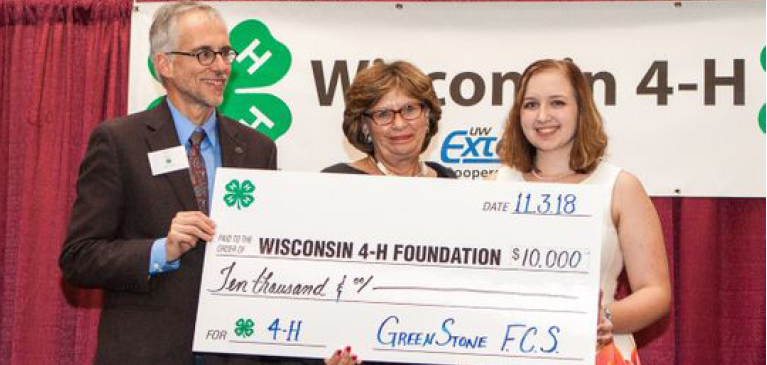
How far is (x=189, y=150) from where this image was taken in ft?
8.66

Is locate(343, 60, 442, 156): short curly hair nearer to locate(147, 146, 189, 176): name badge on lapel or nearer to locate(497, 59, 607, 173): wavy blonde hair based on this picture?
locate(497, 59, 607, 173): wavy blonde hair

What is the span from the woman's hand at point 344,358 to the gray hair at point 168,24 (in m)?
0.99

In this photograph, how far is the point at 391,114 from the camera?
107 inches

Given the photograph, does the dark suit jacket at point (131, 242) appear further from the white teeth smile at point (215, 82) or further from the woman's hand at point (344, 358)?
the woman's hand at point (344, 358)

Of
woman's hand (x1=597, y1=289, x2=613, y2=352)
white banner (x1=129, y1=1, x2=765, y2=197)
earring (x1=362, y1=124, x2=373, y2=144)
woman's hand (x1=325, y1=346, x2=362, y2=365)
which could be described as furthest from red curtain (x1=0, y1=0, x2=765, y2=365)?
woman's hand (x1=597, y1=289, x2=613, y2=352)

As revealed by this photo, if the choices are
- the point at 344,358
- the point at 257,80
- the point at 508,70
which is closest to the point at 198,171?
the point at 344,358

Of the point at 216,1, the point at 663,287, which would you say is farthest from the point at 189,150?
the point at 216,1

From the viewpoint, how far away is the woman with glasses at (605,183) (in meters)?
2.46

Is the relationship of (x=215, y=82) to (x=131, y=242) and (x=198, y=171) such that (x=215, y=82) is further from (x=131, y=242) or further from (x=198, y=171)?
(x=131, y=242)

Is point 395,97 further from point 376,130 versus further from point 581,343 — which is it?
point 581,343

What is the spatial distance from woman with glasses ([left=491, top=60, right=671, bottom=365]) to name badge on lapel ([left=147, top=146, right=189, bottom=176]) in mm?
940

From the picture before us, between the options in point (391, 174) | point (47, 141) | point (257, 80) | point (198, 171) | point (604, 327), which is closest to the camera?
point (604, 327)

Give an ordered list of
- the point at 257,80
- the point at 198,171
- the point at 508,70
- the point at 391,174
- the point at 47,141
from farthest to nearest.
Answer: the point at 47,141, the point at 257,80, the point at 508,70, the point at 391,174, the point at 198,171

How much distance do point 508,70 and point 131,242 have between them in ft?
6.96
